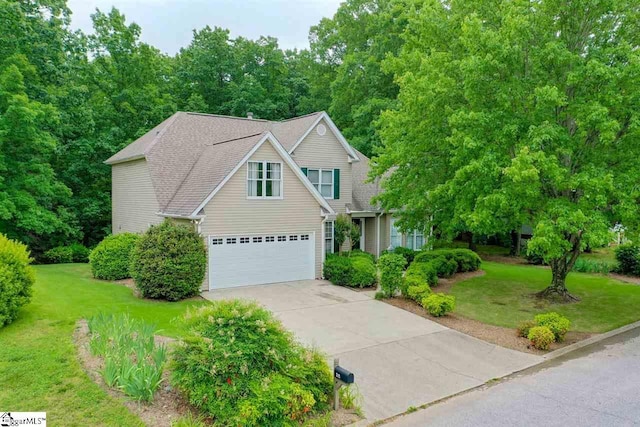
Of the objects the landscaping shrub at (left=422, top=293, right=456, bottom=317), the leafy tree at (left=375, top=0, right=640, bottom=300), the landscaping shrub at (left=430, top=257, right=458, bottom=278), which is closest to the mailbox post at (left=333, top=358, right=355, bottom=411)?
the landscaping shrub at (left=422, top=293, right=456, bottom=317)

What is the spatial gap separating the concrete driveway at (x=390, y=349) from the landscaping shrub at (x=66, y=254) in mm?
13215

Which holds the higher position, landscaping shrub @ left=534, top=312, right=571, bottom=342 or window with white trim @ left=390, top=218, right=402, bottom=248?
window with white trim @ left=390, top=218, right=402, bottom=248

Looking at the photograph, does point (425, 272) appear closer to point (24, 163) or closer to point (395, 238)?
point (395, 238)

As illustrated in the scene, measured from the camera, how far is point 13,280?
9945 millimetres

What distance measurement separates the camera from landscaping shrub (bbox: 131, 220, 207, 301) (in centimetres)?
1395

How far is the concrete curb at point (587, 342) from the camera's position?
10.3 meters

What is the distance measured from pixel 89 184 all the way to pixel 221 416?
2539 centimetres

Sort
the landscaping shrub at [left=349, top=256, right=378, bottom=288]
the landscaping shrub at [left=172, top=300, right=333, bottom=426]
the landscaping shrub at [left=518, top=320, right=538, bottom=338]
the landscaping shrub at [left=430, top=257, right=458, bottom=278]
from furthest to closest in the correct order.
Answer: the landscaping shrub at [left=430, top=257, right=458, bottom=278] → the landscaping shrub at [left=349, top=256, right=378, bottom=288] → the landscaping shrub at [left=518, top=320, right=538, bottom=338] → the landscaping shrub at [left=172, top=300, right=333, bottom=426]

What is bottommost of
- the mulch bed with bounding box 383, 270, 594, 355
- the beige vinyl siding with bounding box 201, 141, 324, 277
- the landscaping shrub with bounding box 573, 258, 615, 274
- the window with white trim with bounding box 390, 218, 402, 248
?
the mulch bed with bounding box 383, 270, 594, 355

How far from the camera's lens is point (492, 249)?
29547 mm

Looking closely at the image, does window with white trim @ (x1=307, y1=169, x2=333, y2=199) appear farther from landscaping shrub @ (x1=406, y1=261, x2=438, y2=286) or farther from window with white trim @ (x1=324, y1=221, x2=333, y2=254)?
landscaping shrub @ (x1=406, y1=261, x2=438, y2=286)

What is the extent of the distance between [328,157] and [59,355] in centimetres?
1574

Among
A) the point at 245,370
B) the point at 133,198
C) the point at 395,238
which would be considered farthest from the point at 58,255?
the point at 245,370

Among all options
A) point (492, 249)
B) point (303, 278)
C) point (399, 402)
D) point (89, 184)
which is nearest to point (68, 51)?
point (89, 184)
